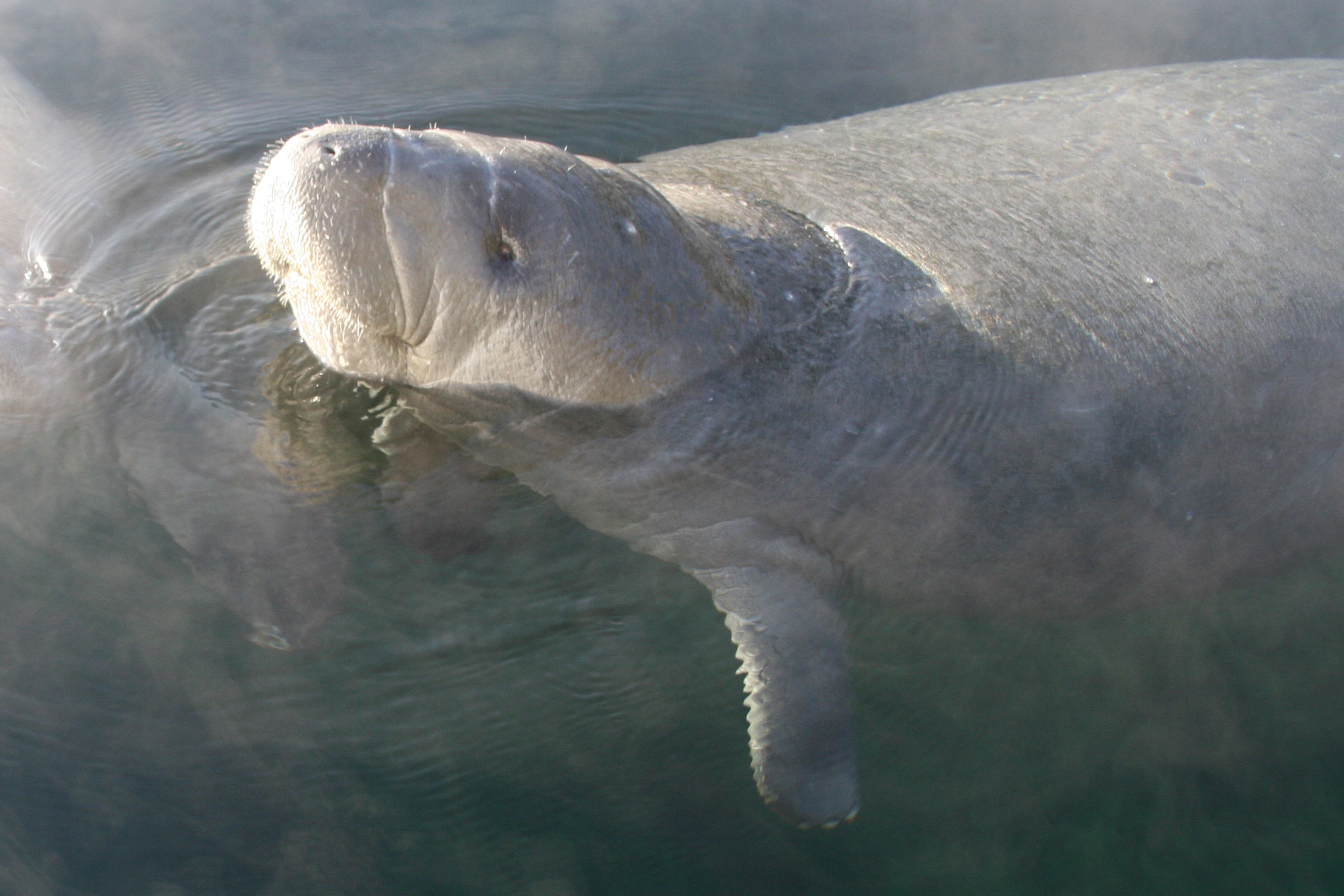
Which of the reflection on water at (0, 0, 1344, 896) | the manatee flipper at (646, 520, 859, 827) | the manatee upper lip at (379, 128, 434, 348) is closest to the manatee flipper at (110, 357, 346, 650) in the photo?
the reflection on water at (0, 0, 1344, 896)

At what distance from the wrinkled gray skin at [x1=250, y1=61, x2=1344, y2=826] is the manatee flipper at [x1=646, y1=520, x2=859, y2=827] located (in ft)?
0.03

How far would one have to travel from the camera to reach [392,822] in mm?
3121

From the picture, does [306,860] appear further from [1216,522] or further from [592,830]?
[1216,522]

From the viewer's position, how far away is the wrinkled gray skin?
3.07 metres

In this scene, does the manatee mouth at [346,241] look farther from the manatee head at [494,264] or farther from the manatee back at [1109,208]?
the manatee back at [1109,208]

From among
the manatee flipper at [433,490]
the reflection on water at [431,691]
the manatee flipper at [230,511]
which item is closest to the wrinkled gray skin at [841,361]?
the manatee flipper at [433,490]

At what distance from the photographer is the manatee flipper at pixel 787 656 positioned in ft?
11.2

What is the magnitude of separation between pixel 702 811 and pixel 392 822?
40.2 inches

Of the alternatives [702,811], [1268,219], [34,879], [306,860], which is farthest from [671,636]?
[1268,219]

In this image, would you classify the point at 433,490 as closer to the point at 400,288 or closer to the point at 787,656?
the point at 400,288

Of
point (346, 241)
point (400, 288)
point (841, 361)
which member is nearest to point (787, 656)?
point (841, 361)

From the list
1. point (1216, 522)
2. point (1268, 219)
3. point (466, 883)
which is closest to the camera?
point (466, 883)

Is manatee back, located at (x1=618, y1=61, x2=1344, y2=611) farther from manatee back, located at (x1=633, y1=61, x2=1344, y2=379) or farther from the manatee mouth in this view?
the manatee mouth

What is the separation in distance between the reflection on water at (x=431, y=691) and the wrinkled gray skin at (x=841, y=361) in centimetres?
22
